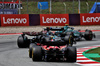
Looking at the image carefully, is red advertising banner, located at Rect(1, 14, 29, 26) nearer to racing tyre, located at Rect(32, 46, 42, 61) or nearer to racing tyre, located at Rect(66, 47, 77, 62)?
racing tyre, located at Rect(32, 46, 42, 61)

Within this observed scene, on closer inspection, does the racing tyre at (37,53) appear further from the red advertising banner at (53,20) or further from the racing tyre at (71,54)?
the red advertising banner at (53,20)

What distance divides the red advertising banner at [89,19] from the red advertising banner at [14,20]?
22.8ft

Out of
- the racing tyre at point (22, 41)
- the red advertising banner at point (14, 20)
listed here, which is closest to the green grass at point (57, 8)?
the red advertising banner at point (14, 20)

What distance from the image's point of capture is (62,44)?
1212cm

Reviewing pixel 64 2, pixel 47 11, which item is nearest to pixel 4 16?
pixel 47 11

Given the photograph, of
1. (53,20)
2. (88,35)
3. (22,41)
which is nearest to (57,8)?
(53,20)

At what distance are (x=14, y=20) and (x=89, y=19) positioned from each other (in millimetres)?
9428

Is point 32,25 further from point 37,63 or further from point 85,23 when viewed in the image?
point 37,63

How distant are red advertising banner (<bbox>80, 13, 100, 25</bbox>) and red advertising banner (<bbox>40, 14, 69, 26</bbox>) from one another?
A: 77.9 inches

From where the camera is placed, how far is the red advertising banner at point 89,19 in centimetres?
3547

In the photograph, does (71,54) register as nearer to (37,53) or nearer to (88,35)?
(37,53)

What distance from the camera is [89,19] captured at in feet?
117

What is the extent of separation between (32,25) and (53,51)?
22893 millimetres

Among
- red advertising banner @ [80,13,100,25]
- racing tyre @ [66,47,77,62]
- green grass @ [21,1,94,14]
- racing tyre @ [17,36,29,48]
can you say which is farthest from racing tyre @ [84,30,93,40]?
green grass @ [21,1,94,14]
